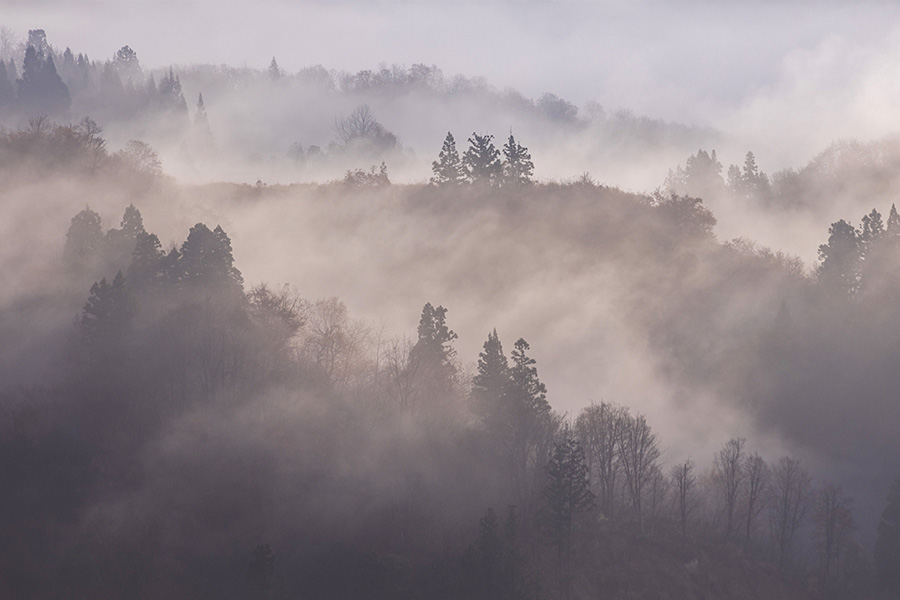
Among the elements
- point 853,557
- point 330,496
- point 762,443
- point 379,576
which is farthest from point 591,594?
point 762,443

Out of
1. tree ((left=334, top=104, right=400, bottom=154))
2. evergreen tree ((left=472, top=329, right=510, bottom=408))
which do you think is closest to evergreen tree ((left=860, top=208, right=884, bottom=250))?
evergreen tree ((left=472, top=329, right=510, bottom=408))

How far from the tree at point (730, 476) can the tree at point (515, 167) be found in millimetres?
52821

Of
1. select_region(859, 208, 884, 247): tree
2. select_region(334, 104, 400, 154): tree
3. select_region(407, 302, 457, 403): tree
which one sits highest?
select_region(334, 104, 400, 154): tree

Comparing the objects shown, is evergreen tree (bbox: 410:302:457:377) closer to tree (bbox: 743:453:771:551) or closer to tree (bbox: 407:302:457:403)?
tree (bbox: 407:302:457:403)

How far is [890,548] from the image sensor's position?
7094cm

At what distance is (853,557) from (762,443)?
1545 cm

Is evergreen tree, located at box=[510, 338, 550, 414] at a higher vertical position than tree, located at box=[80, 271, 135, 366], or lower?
lower

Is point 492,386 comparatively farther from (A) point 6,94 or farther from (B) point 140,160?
(A) point 6,94

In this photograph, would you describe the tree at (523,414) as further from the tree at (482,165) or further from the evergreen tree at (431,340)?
the tree at (482,165)

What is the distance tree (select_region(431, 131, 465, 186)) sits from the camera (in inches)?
4688

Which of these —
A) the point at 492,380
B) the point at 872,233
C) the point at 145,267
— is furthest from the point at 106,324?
the point at 872,233

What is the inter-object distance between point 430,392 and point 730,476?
2946cm

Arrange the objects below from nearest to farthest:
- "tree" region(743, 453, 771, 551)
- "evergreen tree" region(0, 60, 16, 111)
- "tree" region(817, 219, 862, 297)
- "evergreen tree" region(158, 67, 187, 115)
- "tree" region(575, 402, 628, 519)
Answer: "tree" region(575, 402, 628, 519), "tree" region(743, 453, 771, 551), "tree" region(817, 219, 862, 297), "evergreen tree" region(0, 60, 16, 111), "evergreen tree" region(158, 67, 187, 115)

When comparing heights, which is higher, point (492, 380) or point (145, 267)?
point (145, 267)
